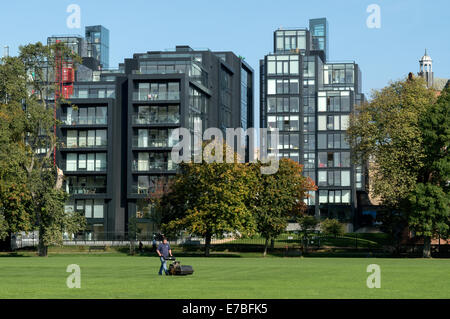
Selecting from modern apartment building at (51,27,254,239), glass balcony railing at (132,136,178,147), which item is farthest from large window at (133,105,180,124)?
glass balcony railing at (132,136,178,147)

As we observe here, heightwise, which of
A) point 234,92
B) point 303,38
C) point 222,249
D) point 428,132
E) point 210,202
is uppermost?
point 303,38

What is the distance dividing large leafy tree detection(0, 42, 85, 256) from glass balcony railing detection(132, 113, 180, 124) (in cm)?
3157

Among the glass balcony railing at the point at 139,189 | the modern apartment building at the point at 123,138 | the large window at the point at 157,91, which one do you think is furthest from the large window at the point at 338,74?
the glass balcony railing at the point at 139,189

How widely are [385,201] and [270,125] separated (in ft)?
248

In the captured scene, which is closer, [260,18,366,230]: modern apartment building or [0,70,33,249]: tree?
[0,70,33,249]: tree

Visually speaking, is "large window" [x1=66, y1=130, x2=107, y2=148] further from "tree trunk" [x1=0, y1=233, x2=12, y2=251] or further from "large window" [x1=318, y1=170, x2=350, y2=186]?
"large window" [x1=318, y1=170, x2=350, y2=186]

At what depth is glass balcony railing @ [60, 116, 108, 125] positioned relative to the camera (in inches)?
4190

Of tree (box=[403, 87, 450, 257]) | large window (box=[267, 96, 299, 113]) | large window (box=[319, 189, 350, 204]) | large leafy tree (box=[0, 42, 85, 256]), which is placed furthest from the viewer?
large window (box=[267, 96, 299, 113])

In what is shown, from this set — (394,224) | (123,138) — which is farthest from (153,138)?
(394,224)

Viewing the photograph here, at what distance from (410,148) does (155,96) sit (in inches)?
1866

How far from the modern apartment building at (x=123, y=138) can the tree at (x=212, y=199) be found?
28.4m

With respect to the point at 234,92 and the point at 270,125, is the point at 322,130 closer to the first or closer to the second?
the point at 270,125
